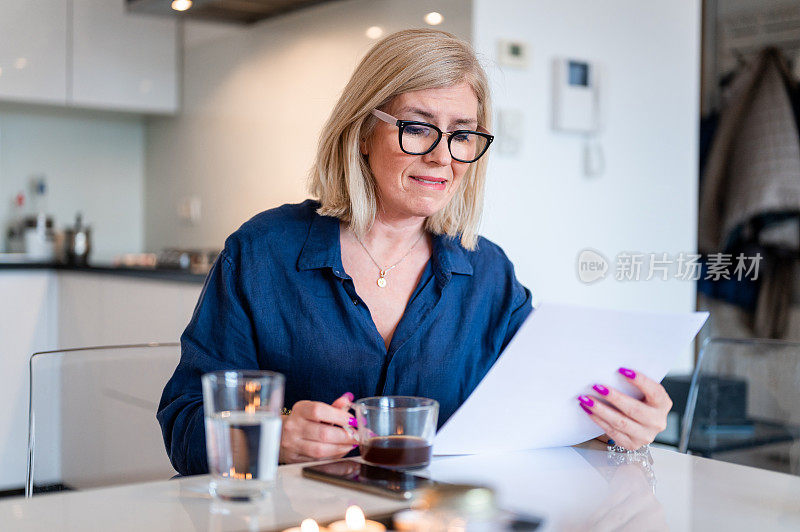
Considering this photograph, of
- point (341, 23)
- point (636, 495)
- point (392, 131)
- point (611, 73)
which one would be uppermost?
point (341, 23)

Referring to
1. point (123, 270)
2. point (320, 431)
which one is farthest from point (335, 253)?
point (123, 270)

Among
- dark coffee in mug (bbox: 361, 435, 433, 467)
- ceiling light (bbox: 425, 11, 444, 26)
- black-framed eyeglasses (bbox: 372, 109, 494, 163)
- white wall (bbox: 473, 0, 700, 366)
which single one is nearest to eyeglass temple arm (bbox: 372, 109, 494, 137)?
black-framed eyeglasses (bbox: 372, 109, 494, 163)

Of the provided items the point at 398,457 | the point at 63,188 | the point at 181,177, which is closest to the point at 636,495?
the point at 398,457

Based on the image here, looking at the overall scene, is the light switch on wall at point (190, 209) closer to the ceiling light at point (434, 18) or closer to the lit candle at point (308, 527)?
the ceiling light at point (434, 18)

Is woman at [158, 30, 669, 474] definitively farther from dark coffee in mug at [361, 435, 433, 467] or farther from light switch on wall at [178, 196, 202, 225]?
light switch on wall at [178, 196, 202, 225]

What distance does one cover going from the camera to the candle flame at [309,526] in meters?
0.80

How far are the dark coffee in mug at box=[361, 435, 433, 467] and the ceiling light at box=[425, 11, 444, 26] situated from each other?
1.96 meters

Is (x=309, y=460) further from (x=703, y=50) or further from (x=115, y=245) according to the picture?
(x=115, y=245)

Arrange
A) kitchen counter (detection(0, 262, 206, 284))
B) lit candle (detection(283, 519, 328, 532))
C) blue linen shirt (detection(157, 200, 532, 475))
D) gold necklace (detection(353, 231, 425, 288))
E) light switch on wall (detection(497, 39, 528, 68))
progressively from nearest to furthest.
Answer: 1. lit candle (detection(283, 519, 328, 532))
2. blue linen shirt (detection(157, 200, 532, 475))
3. gold necklace (detection(353, 231, 425, 288))
4. light switch on wall (detection(497, 39, 528, 68))
5. kitchen counter (detection(0, 262, 206, 284))

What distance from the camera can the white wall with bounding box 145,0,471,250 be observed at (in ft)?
10.4

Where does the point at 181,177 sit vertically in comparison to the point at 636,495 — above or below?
above

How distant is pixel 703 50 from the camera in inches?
142

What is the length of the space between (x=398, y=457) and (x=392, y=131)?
2.07ft

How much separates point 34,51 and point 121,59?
1.18 ft
